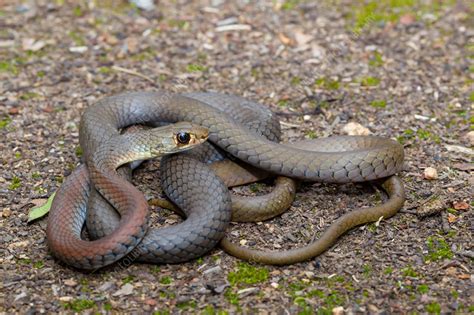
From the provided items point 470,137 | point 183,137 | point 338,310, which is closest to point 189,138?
point 183,137

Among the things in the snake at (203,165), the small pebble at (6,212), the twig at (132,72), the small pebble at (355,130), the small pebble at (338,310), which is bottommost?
the small pebble at (6,212)

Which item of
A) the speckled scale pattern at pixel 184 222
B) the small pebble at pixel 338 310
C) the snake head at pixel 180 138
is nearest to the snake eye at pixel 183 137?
the snake head at pixel 180 138

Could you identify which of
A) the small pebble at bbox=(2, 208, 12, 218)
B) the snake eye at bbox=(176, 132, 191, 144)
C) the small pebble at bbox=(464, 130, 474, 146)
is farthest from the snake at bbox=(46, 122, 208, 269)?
the small pebble at bbox=(464, 130, 474, 146)

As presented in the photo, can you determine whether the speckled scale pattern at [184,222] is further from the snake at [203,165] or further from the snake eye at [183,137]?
the snake eye at [183,137]

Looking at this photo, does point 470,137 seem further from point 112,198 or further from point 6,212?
point 6,212

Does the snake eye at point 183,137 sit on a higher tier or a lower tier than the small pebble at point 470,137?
higher
